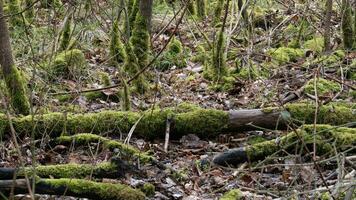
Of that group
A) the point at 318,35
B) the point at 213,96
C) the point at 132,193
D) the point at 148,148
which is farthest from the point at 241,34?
the point at 132,193

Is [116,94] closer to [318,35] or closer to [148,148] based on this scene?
[148,148]

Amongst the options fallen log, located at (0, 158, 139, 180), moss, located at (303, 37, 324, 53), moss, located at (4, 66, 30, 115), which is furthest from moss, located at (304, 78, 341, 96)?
moss, located at (4, 66, 30, 115)

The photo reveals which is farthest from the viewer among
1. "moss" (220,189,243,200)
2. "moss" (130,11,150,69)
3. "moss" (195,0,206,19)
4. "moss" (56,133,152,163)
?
"moss" (195,0,206,19)

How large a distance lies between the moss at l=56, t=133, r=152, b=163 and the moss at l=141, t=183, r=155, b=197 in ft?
1.98

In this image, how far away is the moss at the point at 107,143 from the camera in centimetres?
532

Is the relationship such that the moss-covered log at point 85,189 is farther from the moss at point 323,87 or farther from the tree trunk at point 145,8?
the tree trunk at point 145,8

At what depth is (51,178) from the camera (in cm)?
446

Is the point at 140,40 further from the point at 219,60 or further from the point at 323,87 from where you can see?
the point at 323,87

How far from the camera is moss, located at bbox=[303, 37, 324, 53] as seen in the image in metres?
10.2

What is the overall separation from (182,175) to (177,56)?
538 cm

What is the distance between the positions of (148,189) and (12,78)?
8.22 ft

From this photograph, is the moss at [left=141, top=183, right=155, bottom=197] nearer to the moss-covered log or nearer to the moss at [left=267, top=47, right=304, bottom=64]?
the moss-covered log

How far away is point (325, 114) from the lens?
19.7 ft

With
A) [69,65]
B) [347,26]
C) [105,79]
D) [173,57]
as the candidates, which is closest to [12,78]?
[105,79]
